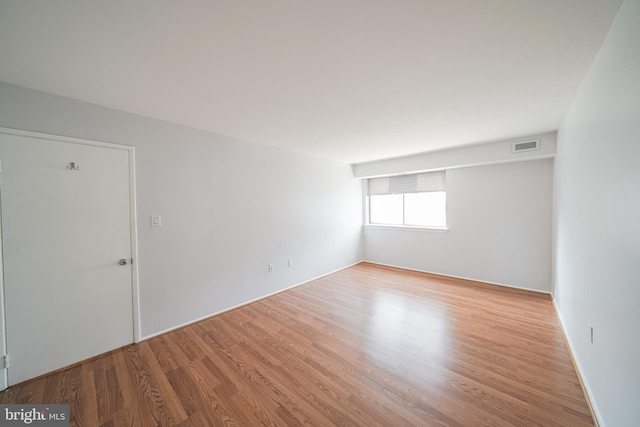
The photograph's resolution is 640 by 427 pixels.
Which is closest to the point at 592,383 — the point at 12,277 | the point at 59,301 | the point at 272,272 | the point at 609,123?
the point at 609,123

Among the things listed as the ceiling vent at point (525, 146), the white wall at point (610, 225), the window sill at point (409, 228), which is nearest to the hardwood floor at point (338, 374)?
the white wall at point (610, 225)

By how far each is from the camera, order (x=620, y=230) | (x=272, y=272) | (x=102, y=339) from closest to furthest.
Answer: (x=620, y=230), (x=102, y=339), (x=272, y=272)

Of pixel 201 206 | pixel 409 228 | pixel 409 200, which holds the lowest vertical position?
pixel 409 228

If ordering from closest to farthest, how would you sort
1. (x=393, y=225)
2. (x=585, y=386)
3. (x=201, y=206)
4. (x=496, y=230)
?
(x=585, y=386) < (x=201, y=206) < (x=496, y=230) < (x=393, y=225)

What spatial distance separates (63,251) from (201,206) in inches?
49.1

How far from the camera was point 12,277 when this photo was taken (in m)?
1.79

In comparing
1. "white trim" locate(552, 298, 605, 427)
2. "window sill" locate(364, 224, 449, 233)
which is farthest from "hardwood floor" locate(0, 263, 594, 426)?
"window sill" locate(364, 224, 449, 233)

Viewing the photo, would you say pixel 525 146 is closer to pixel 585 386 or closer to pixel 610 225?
pixel 610 225

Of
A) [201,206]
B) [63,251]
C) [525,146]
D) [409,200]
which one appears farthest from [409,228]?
[63,251]

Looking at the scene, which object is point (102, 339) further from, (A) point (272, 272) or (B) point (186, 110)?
(B) point (186, 110)

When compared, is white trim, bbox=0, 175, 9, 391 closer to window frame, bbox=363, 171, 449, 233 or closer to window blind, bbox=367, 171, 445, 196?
window frame, bbox=363, 171, 449, 233

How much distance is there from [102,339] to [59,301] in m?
0.54

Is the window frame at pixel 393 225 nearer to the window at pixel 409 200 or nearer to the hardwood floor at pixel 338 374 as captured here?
the window at pixel 409 200
